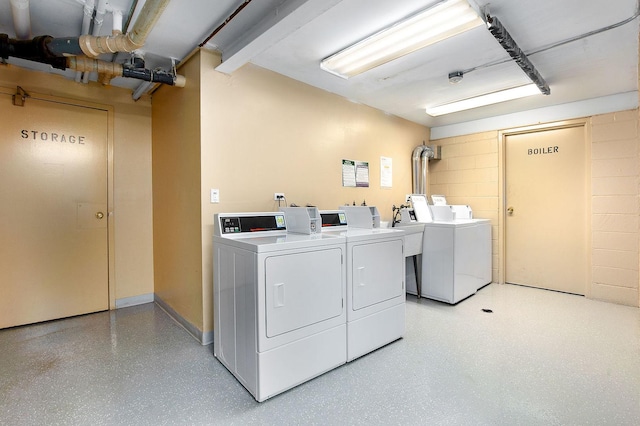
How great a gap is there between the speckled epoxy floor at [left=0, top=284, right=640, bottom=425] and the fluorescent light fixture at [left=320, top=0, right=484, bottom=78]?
2464 mm

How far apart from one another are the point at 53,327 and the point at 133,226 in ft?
3.93

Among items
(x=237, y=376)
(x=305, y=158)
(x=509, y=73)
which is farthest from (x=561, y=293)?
(x=237, y=376)

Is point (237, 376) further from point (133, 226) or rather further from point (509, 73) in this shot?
point (509, 73)

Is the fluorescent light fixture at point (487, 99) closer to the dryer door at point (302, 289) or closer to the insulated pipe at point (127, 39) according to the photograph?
the dryer door at point (302, 289)

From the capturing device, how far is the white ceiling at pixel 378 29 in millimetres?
2004

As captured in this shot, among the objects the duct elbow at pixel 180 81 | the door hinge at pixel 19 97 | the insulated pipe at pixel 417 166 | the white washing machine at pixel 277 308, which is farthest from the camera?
the insulated pipe at pixel 417 166

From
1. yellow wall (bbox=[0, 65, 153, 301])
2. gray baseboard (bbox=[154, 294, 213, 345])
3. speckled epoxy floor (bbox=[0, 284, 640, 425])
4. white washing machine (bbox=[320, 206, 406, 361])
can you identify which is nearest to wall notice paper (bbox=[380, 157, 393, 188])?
white washing machine (bbox=[320, 206, 406, 361])

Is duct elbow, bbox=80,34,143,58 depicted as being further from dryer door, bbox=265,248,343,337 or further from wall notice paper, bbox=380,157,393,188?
wall notice paper, bbox=380,157,393,188

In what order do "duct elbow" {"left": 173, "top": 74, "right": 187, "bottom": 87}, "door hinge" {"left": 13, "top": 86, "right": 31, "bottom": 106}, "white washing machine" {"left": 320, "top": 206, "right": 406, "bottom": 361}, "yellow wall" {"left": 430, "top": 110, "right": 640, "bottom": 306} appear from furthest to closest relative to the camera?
"yellow wall" {"left": 430, "top": 110, "right": 640, "bottom": 306}, "door hinge" {"left": 13, "top": 86, "right": 31, "bottom": 106}, "duct elbow" {"left": 173, "top": 74, "right": 187, "bottom": 87}, "white washing machine" {"left": 320, "top": 206, "right": 406, "bottom": 361}

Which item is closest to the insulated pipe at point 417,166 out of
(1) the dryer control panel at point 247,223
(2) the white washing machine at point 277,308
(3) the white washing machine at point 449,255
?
(3) the white washing machine at point 449,255

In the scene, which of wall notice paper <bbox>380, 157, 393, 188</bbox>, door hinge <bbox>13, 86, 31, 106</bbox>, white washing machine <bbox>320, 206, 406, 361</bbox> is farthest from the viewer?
wall notice paper <bbox>380, 157, 393, 188</bbox>

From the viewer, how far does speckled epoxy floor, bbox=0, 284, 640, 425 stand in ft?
5.66

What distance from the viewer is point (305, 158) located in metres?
3.26

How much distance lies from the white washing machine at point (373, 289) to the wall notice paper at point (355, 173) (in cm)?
110
